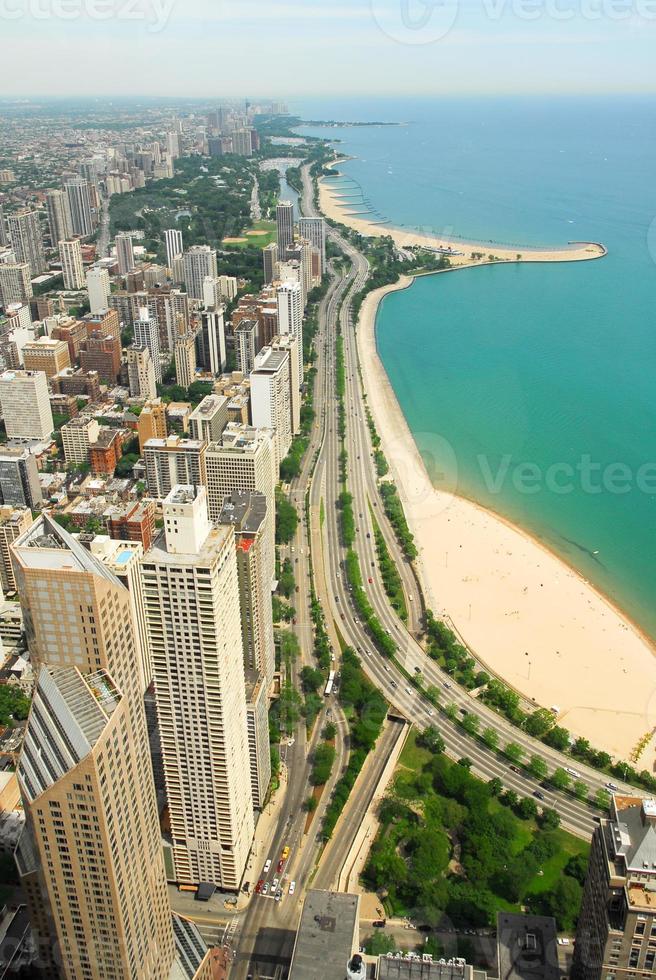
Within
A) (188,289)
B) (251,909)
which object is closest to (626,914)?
(251,909)

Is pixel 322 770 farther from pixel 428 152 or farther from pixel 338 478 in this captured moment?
pixel 428 152

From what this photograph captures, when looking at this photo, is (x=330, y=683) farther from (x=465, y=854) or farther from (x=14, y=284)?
(x=14, y=284)

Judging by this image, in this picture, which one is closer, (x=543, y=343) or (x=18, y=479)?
(x=18, y=479)

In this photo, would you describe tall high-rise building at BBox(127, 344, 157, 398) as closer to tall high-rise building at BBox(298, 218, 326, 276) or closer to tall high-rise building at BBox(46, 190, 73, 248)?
tall high-rise building at BBox(298, 218, 326, 276)

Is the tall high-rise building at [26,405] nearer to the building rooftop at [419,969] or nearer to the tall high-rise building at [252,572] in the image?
the tall high-rise building at [252,572]

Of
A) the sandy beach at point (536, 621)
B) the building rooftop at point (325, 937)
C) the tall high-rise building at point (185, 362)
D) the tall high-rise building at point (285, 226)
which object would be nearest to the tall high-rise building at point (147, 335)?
the tall high-rise building at point (185, 362)

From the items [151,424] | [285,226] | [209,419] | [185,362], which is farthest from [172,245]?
[209,419]
